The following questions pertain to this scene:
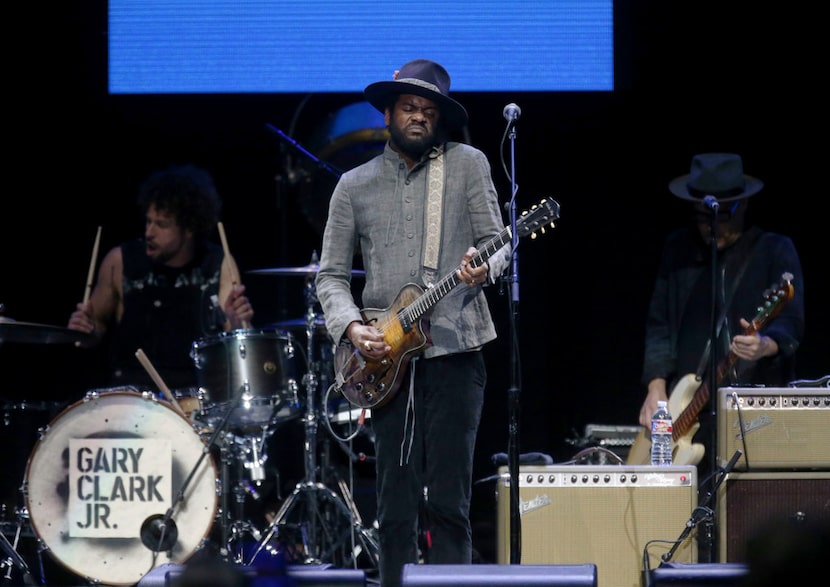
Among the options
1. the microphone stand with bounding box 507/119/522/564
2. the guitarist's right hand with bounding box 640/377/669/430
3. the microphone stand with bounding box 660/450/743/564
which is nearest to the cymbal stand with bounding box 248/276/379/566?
the guitarist's right hand with bounding box 640/377/669/430

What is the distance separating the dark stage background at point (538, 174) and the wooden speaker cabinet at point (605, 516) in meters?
2.45

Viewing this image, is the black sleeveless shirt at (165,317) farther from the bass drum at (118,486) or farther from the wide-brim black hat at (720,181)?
the wide-brim black hat at (720,181)

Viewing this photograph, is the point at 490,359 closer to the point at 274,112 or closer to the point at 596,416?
the point at 596,416

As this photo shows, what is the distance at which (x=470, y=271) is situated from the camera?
425 centimetres

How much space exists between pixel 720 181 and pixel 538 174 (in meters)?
1.55

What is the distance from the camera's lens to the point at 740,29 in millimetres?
6965

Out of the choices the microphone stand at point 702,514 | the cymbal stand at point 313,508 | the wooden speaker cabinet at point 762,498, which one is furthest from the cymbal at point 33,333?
the wooden speaker cabinet at point 762,498

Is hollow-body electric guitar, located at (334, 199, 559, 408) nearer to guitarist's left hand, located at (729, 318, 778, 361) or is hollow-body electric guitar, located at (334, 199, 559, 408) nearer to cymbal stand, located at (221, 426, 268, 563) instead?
guitarist's left hand, located at (729, 318, 778, 361)

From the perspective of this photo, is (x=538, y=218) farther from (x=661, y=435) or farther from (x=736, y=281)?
(x=736, y=281)

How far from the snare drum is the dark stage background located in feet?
3.47

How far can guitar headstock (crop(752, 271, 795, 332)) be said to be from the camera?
214 inches

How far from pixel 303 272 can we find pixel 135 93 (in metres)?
1.68

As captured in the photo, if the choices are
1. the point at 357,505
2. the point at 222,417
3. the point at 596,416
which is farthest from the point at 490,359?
the point at 222,417

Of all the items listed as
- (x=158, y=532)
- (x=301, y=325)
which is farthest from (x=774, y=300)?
(x=158, y=532)
